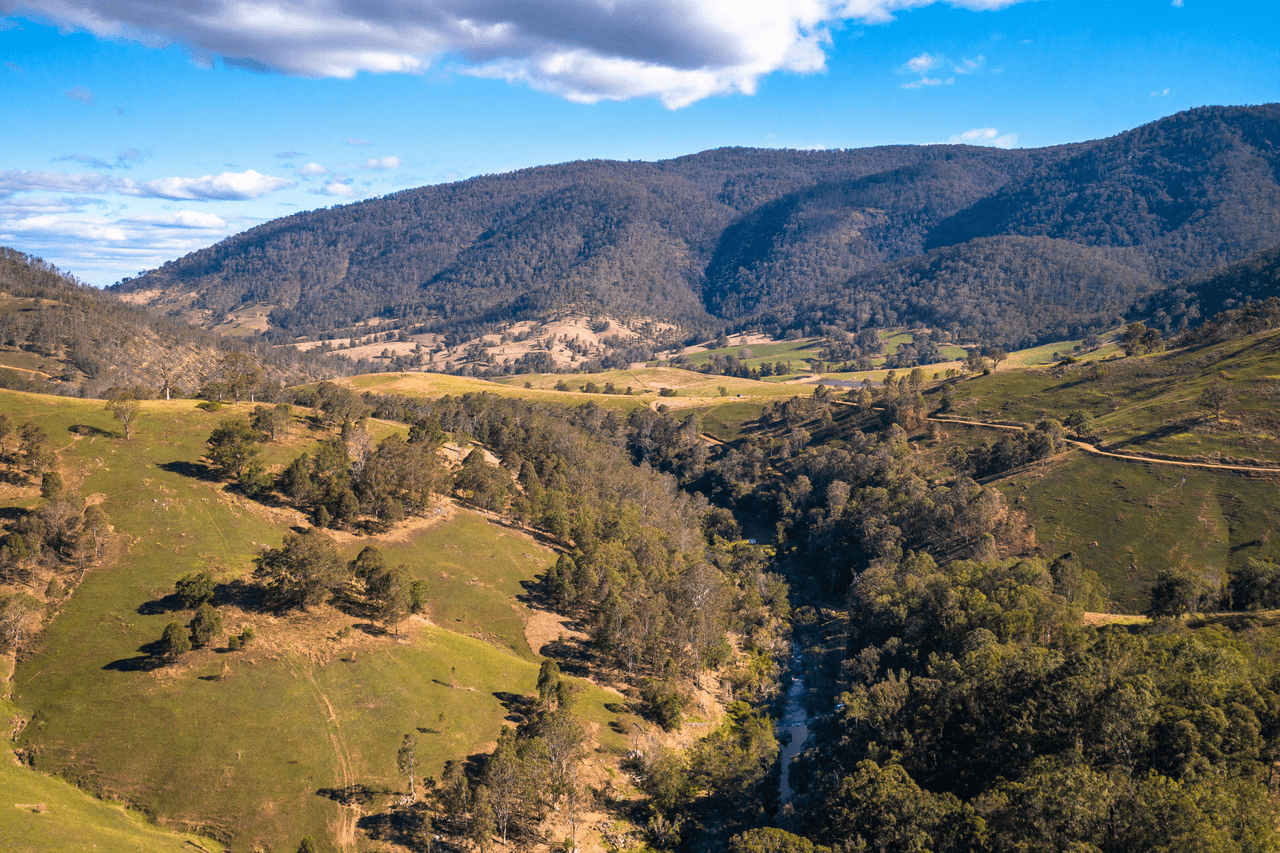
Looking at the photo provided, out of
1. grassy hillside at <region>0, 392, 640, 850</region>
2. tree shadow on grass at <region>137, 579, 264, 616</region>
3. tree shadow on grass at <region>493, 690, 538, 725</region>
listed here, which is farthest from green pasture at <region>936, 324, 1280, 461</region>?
tree shadow on grass at <region>137, 579, 264, 616</region>

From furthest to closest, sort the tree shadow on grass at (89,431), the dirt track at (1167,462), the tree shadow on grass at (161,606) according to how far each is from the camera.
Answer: the dirt track at (1167,462)
the tree shadow on grass at (89,431)
the tree shadow on grass at (161,606)

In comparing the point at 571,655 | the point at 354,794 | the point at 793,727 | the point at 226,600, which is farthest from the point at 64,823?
the point at 793,727

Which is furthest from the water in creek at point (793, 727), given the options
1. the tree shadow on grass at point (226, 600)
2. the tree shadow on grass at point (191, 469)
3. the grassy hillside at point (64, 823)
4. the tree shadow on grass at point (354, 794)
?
the tree shadow on grass at point (191, 469)

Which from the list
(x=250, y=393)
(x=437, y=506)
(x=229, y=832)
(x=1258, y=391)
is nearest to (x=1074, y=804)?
(x=229, y=832)

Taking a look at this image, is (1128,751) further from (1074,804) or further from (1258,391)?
(1258,391)

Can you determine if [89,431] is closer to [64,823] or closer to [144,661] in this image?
[144,661]

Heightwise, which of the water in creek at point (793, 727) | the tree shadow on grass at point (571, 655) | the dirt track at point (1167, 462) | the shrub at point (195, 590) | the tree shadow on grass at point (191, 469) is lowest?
the water in creek at point (793, 727)

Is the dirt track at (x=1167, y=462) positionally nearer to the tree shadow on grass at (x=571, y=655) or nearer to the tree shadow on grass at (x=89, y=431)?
the tree shadow on grass at (x=571, y=655)
